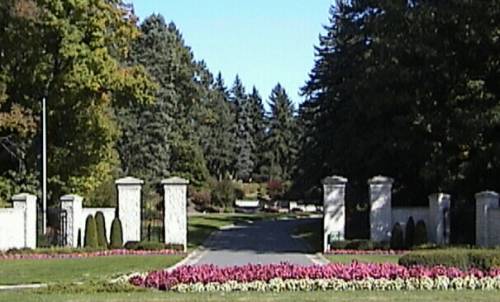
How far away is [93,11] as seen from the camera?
45.1 m

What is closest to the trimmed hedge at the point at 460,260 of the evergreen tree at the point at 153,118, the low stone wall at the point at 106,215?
the low stone wall at the point at 106,215

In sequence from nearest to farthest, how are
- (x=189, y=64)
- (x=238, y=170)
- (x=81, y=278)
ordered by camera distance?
(x=81, y=278) < (x=189, y=64) < (x=238, y=170)

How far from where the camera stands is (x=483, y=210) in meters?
36.8

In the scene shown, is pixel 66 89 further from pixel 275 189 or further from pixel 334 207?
pixel 275 189

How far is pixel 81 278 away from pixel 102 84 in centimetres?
2218

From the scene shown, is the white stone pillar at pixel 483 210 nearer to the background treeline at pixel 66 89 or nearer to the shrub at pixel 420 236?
the shrub at pixel 420 236

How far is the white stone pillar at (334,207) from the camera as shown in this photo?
38.3 m

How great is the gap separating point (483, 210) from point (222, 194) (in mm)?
59951

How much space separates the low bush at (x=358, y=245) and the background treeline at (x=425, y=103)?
374 cm

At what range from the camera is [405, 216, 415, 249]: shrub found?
37319 mm

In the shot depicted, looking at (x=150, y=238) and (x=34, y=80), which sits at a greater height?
(x=34, y=80)

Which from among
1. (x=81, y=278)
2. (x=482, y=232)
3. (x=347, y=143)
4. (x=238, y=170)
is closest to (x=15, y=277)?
(x=81, y=278)

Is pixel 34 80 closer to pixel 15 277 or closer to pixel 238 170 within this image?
pixel 15 277

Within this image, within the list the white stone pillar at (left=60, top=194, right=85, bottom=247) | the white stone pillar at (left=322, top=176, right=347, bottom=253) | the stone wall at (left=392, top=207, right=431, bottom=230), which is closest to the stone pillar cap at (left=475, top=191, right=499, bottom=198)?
the stone wall at (left=392, top=207, right=431, bottom=230)
